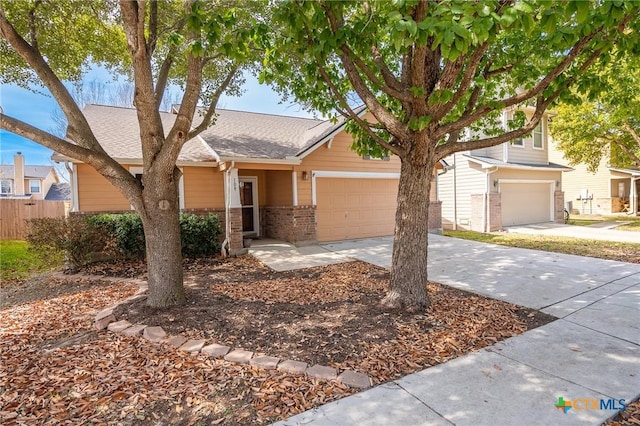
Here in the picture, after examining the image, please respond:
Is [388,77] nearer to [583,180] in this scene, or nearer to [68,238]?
[68,238]

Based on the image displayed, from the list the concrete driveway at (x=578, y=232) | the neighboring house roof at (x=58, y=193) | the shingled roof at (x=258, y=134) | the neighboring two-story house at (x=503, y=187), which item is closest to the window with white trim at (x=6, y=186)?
the neighboring house roof at (x=58, y=193)

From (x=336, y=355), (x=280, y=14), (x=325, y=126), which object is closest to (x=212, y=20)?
(x=280, y=14)

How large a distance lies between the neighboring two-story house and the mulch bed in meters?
10.4

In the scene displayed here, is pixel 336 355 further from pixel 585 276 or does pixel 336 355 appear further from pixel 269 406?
pixel 585 276

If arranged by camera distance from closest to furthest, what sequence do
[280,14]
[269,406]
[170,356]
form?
1. [269,406]
2. [170,356]
3. [280,14]

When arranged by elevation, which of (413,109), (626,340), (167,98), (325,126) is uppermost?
(167,98)

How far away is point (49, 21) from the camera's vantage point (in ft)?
22.4

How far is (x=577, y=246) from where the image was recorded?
998 centimetres

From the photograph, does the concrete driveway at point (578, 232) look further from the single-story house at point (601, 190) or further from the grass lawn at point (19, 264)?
the grass lawn at point (19, 264)

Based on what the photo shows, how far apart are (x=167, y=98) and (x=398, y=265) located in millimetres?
20685

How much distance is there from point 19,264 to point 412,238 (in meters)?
10.5

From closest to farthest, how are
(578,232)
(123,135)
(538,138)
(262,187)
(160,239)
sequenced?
(160,239), (123,135), (262,187), (578,232), (538,138)

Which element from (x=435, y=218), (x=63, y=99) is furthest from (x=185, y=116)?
(x=435, y=218)

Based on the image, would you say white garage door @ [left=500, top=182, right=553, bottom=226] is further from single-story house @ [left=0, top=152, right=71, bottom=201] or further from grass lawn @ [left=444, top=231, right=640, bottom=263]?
single-story house @ [left=0, top=152, right=71, bottom=201]
